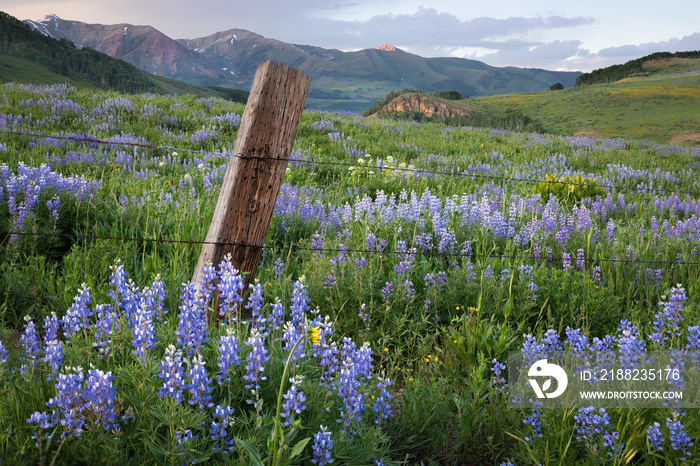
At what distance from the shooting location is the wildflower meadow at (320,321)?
1907mm

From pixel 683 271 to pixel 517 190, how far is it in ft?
13.0

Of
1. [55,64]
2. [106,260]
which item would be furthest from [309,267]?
[55,64]

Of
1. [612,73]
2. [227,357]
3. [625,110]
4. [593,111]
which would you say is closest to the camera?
[227,357]

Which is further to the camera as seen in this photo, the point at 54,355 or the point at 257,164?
the point at 257,164

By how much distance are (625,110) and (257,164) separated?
55565mm

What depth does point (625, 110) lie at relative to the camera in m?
48.7

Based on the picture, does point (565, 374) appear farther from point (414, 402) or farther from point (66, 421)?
point (66, 421)

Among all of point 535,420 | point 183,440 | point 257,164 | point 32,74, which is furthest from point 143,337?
point 32,74

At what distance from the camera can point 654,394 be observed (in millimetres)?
2594

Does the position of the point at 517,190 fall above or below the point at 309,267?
above

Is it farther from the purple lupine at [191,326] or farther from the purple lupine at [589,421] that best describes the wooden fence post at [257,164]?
the purple lupine at [589,421]

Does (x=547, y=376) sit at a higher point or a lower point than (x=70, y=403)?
lower

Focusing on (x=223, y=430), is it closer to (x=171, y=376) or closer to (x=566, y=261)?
(x=171, y=376)

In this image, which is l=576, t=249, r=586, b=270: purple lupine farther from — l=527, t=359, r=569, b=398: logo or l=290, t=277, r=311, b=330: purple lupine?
l=290, t=277, r=311, b=330: purple lupine
